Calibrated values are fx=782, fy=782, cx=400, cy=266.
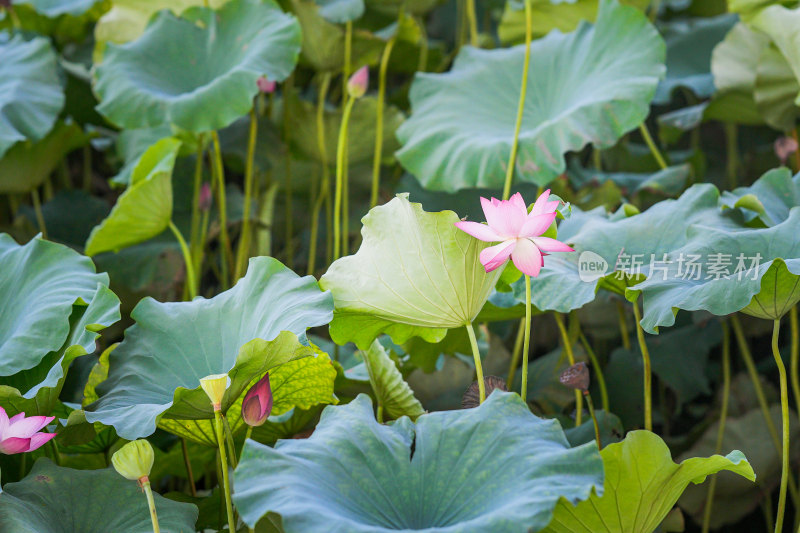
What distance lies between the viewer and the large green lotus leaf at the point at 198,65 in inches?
53.6

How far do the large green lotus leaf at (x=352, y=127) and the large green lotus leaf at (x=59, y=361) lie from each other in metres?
0.81

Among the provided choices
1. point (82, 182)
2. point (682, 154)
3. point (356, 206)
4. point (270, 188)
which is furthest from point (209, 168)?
point (682, 154)

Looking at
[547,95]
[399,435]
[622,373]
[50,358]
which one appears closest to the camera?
[399,435]

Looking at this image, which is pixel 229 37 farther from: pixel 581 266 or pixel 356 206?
pixel 581 266

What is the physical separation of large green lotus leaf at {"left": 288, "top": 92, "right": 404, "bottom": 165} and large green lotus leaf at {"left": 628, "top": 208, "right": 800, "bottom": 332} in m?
0.87

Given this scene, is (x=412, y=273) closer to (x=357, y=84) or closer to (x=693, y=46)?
(x=357, y=84)

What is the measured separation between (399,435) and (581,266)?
37 centimetres

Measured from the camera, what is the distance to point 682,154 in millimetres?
1915

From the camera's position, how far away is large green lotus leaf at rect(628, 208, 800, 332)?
2.71 feet

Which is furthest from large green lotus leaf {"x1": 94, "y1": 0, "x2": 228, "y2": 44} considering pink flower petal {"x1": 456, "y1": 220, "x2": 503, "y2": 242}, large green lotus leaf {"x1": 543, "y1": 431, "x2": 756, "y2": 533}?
large green lotus leaf {"x1": 543, "y1": 431, "x2": 756, "y2": 533}

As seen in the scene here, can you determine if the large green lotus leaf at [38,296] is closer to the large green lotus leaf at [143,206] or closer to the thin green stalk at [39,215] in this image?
the large green lotus leaf at [143,206]

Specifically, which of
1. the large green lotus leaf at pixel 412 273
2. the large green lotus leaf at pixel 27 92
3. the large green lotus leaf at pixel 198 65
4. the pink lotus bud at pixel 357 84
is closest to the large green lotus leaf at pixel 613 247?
the large green lotus leaf at pixel 412 273

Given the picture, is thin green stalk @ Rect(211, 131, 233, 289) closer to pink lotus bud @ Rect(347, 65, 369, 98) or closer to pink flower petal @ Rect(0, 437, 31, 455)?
pink lotus bud @ Rect(347, 65, 369, 98)

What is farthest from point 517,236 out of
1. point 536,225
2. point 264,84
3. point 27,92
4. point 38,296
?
point 27,92
